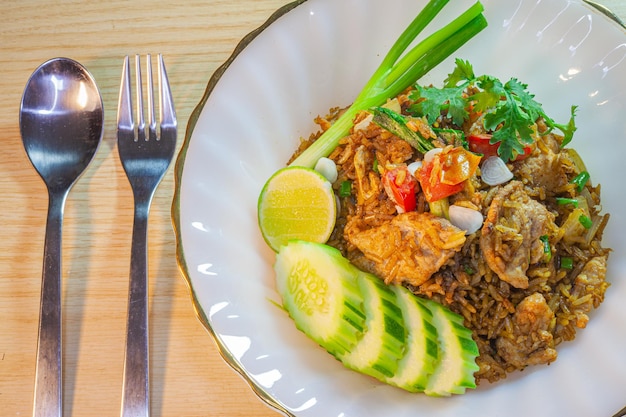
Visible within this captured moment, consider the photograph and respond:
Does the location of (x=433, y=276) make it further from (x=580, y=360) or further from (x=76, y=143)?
(x=76, y=143)

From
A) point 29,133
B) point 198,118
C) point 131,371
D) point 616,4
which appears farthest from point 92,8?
point 616,4

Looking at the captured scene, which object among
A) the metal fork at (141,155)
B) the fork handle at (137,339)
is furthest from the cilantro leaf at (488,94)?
the fork handle at (137,339)

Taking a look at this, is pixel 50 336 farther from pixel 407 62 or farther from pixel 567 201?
pixel 567 201

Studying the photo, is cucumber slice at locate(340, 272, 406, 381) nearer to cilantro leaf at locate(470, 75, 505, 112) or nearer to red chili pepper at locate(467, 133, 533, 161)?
red chili pepper at locate(467, 133, 533, 161)

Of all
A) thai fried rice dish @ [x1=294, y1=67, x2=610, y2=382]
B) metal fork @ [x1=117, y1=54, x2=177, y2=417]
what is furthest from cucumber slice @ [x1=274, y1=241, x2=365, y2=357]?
metal fork @ [x1=117, y1=54, x2=177, y2=417]

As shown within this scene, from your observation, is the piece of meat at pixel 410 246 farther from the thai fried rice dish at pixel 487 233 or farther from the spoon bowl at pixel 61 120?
the spoon bowl at pixel 61 120

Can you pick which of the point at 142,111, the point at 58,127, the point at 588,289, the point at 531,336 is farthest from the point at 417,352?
the point at 58,127
